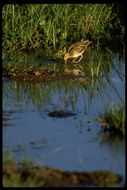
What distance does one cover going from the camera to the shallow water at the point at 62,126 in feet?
22.7

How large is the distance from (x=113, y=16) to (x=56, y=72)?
3298mm

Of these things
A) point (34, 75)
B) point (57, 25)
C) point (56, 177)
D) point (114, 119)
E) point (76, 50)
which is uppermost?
point (57, 25)

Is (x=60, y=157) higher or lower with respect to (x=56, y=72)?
lower

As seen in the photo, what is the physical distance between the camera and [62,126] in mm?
8047

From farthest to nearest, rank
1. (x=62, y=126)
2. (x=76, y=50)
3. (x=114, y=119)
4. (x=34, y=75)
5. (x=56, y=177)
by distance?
(x=76, y=50)
(x=34, y=75)
(x=62, y=126)
(x=114, y=119)
(x=56, y=177)

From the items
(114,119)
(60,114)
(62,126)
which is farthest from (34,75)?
(114,119)

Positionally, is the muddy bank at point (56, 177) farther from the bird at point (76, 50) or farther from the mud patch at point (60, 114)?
the bird at point (76, 50)

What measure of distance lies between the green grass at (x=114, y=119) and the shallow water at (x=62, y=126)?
124 mm

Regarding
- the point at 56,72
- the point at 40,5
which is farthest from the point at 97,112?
the point at 40,5

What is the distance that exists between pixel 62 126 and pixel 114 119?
0.69m

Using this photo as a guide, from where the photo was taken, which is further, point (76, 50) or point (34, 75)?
point (76, 50)

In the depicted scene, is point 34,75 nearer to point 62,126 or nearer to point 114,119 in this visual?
point 62,126

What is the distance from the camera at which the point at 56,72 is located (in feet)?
35.4

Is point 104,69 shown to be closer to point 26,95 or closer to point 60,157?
point 26,95
